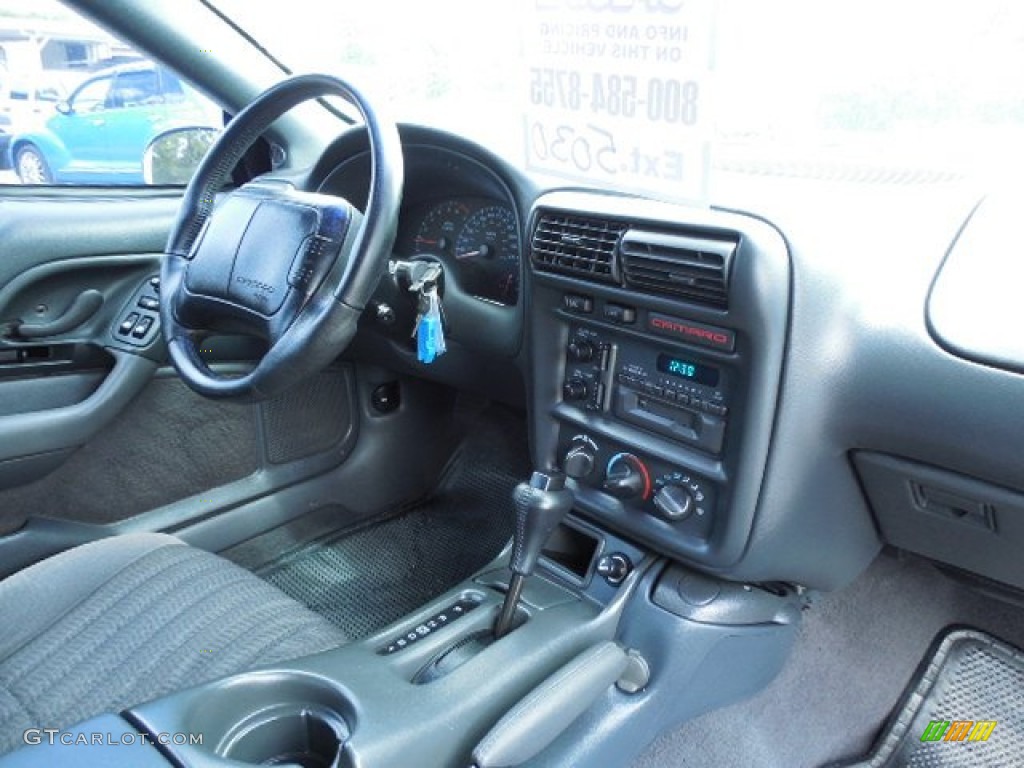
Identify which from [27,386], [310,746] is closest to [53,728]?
[310,746]

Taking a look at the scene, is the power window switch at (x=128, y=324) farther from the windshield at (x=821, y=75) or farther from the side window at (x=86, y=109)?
the windshield at (x=821, y=75)

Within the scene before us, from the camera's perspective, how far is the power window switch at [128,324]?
6.11 ft

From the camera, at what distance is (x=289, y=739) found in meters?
1.08

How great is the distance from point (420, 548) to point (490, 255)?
2.75ft

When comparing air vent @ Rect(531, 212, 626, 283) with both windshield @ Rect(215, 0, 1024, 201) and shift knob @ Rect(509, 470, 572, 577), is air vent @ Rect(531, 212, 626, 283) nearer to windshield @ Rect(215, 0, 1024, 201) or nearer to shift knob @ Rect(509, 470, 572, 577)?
windshield @ Rect(215, 0, 1024, 201)

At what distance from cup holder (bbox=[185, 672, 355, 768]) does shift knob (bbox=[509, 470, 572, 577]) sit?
1.05ft

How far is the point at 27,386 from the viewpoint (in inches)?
68.8

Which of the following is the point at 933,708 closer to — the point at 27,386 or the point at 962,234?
the point at 962,234

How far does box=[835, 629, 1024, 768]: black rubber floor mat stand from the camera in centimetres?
157

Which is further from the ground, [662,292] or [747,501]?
[662,292]

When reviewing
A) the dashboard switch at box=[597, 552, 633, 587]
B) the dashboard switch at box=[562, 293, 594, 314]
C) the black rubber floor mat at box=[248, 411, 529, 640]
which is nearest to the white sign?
the dashboard switch at box=[562, 293, 594, 314]

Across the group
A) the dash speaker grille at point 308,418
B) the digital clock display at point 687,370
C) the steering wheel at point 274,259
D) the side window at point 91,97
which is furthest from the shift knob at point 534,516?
the side window at point 91,97

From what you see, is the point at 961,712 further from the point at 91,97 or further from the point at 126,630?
the point at 91,97

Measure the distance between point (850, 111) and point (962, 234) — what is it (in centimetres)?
21
